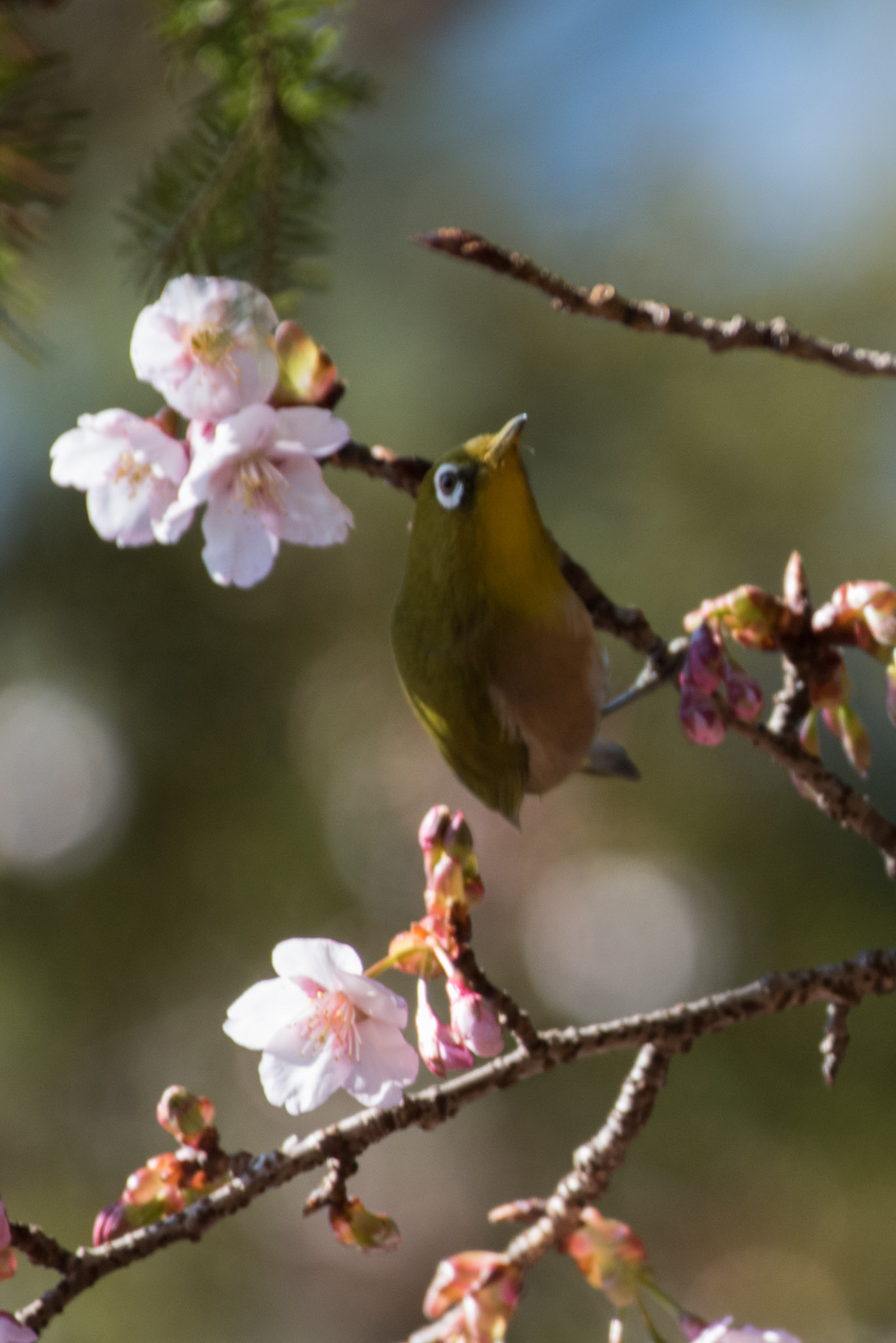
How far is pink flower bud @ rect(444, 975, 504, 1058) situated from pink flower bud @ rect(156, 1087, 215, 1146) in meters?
0.11

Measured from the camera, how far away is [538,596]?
0.62 meters

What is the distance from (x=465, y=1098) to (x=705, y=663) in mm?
203

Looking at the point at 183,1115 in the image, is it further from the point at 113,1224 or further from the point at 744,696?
the point at 744,696

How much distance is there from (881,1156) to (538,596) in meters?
0.96

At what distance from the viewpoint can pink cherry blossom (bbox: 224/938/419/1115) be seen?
0.44 meters

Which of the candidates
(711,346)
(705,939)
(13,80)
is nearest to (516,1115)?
(705,939)

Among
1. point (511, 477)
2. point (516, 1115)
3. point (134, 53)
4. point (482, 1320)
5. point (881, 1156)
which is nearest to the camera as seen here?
point (482, 1320)

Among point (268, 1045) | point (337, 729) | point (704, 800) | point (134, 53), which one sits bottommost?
point (268, 1045)

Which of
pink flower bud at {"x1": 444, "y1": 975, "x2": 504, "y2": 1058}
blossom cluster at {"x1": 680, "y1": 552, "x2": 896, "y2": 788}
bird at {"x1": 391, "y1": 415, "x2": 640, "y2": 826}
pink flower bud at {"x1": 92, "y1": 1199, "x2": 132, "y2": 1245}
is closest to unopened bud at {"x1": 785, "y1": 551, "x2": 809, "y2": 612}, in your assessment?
blossom cluster at {"x1": 680, "y1": 552, "x2": 896, "y2": 788}

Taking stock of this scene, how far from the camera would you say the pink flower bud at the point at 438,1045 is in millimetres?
435

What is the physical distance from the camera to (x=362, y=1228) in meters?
0.44

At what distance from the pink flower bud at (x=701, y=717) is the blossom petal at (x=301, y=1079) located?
0.65ft

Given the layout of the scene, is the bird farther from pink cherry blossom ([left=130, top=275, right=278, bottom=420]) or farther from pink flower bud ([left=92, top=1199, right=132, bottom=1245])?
pink flower bud ([left=92, top=1199, right=132, bottom=1245])

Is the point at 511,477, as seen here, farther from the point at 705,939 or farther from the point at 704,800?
the point at 705,939
